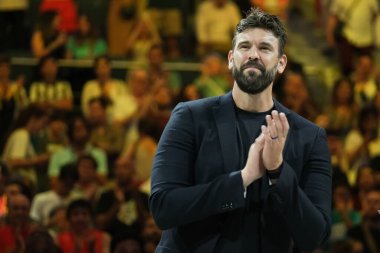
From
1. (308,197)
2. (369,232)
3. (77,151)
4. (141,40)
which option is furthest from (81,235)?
(141,40)

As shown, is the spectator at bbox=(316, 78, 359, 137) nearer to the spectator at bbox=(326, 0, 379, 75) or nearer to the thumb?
the spectator at bbox=(326, 0, 379, 75)

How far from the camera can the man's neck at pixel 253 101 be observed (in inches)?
143

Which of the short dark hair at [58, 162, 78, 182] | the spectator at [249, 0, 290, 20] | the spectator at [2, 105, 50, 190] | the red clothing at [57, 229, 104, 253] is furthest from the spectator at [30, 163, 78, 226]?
the spectator at [249, 0, 290, 20]

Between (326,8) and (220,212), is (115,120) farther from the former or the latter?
(220,212)

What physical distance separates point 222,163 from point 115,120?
22.4ft

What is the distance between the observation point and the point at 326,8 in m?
13.4

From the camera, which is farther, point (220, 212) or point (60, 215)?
point (60, 215)

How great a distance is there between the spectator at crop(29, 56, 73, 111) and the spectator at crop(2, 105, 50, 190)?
0.85m

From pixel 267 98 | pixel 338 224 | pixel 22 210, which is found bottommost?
pixel 338 224

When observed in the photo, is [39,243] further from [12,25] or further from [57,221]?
[12,25]

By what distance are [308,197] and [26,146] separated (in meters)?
6.28

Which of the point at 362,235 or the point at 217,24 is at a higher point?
the point at 217,24

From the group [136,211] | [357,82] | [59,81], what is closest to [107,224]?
[136,211]

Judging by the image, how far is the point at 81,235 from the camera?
7609 mm
